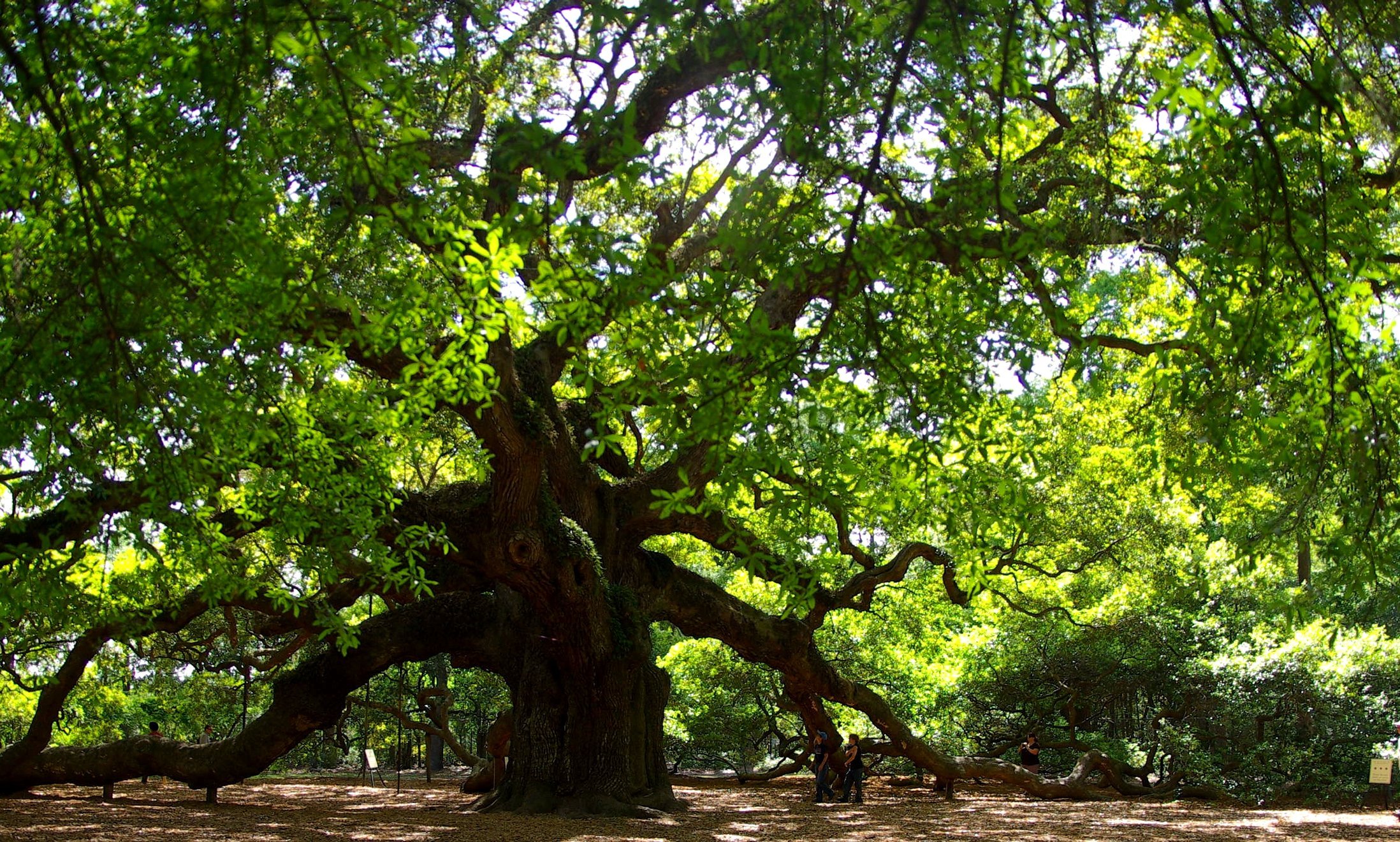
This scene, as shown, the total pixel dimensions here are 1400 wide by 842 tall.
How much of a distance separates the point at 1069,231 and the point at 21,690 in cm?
1385

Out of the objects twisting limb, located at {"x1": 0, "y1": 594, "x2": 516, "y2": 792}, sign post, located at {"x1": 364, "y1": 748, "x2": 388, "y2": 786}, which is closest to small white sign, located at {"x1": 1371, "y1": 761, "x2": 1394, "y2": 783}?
twisting limb, located at {"x1": 0, "y1": 594, "x2": 516, "y2": 792}

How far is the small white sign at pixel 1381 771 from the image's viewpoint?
11.3 meters

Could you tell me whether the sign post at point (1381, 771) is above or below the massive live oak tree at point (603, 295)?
below

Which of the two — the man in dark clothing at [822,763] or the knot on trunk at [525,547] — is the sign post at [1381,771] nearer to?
the man in dark clothing at [822,763]

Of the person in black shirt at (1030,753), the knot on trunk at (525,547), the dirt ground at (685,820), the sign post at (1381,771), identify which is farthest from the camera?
the person in black shirt at (1030,753)

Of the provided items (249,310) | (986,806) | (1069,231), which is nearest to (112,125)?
(249,310)

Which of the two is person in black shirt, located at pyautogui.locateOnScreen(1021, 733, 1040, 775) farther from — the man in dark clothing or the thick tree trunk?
the thick tree trunk

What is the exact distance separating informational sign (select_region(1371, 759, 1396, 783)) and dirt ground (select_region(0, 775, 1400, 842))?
15.9 inches

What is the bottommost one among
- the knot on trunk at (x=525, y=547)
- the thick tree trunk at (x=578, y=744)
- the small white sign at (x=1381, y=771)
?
the small white sign at (x=1381, y=771)

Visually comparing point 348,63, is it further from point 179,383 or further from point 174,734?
point 174,734

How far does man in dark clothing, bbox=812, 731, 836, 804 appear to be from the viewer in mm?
13055

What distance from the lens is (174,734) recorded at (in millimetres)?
26719

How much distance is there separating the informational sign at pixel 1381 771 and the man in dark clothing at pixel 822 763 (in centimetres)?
573

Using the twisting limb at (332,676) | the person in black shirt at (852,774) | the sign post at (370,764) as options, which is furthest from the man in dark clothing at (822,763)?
the sign post at (370,764)
